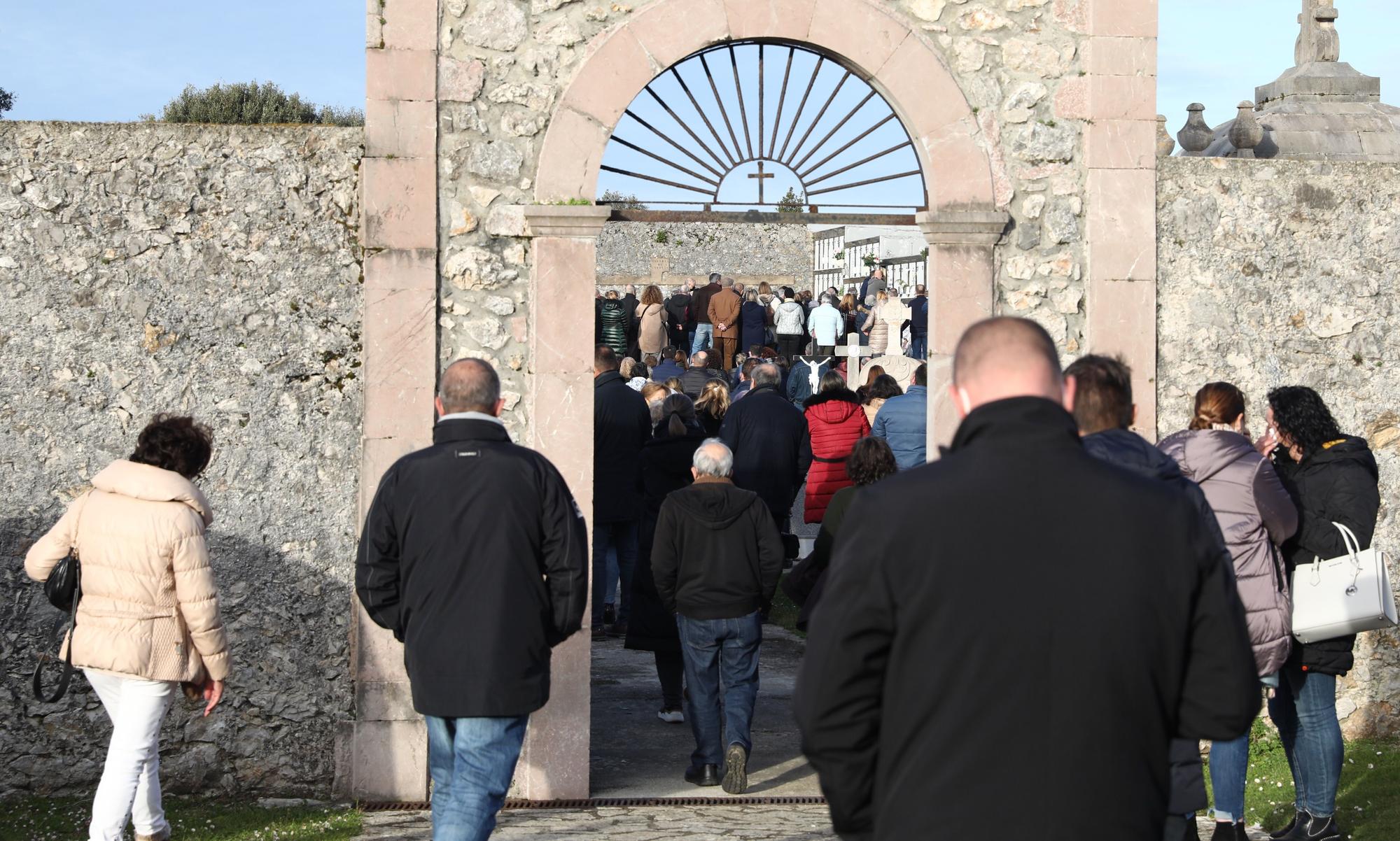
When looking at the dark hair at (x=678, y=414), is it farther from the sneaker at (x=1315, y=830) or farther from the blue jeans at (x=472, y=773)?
the blue jeans at (x=472, y=773)

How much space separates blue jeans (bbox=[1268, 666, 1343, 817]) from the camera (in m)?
5.52

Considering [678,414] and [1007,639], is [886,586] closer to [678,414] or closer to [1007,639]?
[1007,639]

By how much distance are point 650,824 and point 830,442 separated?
3696 mm

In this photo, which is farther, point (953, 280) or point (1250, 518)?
point (953, 280)

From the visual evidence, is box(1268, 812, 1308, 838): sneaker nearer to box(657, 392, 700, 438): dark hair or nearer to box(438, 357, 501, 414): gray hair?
box(438, 357, 501, 414): gray hair

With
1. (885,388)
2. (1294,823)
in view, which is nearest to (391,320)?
(1294,823)

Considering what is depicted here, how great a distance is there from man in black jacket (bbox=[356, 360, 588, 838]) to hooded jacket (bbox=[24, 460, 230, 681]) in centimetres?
68

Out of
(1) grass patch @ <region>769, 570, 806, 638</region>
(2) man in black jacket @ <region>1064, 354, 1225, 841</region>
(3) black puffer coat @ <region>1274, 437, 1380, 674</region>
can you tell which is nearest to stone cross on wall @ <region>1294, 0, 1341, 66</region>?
(1) grass patch @ <region>769, 570, 806, 638</region>

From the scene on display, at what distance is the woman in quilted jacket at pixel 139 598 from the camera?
460 centimetres

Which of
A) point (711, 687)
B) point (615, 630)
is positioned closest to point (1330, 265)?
point (711, 687)

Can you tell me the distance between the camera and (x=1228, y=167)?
22.7ft

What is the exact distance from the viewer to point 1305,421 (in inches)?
221

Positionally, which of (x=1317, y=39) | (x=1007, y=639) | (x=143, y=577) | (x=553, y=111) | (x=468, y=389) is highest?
(x=1317, y=39)

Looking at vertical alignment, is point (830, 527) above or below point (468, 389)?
below
